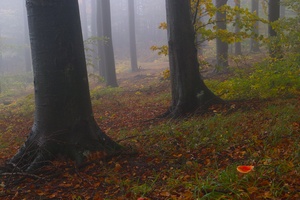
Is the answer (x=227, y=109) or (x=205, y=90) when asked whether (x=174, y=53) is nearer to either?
(x=205, y=90)

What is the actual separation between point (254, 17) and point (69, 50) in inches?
217

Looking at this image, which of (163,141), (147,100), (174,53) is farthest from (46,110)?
(147,100)

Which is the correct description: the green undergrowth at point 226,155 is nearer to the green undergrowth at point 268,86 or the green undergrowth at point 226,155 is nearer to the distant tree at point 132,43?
the green undergrowth at point 268,86

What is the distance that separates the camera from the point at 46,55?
4930mm

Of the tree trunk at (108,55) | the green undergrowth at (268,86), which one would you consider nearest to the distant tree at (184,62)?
the green undergrowth at (268,86)

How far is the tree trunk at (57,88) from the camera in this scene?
16.1 feet

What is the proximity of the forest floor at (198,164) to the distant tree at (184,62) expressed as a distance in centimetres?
39

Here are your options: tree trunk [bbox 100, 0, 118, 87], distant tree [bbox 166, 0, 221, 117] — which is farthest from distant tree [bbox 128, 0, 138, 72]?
distant tree [bbox 166, 0, 221, 117]

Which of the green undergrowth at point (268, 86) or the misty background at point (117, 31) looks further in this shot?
the misty background at point (117, 31)

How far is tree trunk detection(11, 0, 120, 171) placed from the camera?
4918mm

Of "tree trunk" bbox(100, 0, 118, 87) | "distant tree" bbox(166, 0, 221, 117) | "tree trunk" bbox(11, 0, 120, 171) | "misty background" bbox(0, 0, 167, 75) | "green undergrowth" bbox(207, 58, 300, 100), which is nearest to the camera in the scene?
"tree trunk" bbox(11, 0, 120, 171)

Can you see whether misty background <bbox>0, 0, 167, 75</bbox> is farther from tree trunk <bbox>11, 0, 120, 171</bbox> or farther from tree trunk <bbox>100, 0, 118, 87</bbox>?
tree trunk <bbox>11, 0, 120, 171</bbox>

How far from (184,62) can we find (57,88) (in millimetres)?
3368

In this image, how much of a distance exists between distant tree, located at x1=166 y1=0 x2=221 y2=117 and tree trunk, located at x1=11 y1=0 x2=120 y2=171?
2790 mm
